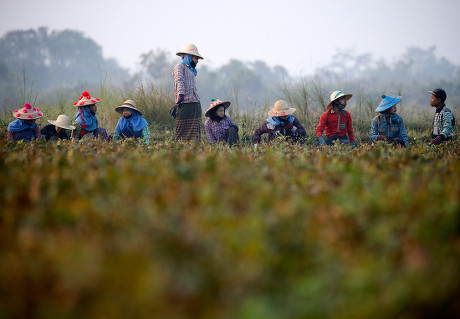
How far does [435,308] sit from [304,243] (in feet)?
1.89

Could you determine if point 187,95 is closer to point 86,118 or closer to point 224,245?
point 86,118

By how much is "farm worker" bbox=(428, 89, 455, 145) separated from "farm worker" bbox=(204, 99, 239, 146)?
382 centimetres

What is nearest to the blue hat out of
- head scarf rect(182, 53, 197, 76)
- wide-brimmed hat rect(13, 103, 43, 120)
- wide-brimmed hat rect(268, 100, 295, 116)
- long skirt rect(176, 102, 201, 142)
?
wide-brimmed hat rect(268, 100, 295, 116)

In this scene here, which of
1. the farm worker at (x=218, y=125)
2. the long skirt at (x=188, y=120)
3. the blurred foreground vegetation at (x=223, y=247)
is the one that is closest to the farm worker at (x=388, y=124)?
the farm worker at (x=218, y=125)

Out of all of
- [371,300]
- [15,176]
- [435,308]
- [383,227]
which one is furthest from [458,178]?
[15,176]

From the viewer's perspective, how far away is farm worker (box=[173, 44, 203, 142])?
25.7 feet

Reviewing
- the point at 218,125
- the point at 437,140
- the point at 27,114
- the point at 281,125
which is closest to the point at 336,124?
the point at 281,125

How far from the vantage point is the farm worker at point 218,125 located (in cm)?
827

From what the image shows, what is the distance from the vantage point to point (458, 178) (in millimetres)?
2961

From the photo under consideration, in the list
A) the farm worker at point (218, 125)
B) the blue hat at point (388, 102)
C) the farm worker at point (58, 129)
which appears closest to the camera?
the blue hat at point (388, 102)

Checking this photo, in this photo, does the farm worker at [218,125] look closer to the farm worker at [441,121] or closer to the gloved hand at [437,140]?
the gloved hand at [437,140]

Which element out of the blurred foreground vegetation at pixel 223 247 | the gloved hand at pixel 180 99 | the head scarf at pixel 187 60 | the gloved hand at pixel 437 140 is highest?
the head scarf at pixel 187 60

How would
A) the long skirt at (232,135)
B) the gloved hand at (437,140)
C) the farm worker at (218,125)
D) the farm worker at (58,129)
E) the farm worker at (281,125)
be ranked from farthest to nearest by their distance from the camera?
the farm worker at (218,125)
the long skirt at (232,135)
the farm worker at (58,129)
the farm worker at (281,125)
the gloved hand at (437,140)

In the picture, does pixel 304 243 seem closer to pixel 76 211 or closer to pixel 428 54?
pixel 76 211
